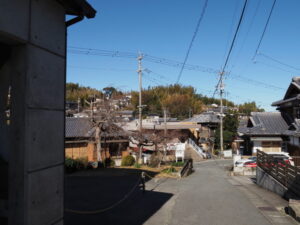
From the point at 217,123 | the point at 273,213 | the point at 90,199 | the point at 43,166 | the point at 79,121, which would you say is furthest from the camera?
the point at 217,123

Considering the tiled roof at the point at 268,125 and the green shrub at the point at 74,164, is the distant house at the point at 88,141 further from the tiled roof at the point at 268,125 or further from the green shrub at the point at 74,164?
the tiled roof at the point at 268,125

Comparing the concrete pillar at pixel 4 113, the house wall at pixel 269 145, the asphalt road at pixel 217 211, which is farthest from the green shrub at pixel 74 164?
the house wall at pixel 269 145

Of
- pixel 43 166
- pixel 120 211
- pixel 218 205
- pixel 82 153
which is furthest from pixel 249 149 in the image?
pixel 43 166

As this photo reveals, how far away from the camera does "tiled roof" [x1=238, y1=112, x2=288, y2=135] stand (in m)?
26.0

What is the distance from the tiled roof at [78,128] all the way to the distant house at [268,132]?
15576 millimetres

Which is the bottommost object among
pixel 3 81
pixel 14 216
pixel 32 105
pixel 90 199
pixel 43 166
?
pixel 90 199

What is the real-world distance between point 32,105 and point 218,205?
320 inches

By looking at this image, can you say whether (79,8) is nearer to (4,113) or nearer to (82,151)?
(4,113)

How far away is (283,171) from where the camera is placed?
11.8 meters

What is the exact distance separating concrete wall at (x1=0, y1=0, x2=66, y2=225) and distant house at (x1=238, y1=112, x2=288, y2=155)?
25.0 meters

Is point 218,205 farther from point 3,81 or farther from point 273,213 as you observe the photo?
point 3,81

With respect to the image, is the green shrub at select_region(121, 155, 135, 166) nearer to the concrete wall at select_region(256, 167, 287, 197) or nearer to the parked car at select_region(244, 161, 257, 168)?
the parked car at select_region(244, 161, 257, 168)

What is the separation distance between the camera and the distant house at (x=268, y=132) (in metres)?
26.0

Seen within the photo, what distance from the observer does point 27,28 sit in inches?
156
